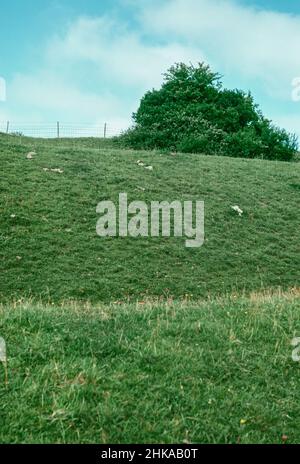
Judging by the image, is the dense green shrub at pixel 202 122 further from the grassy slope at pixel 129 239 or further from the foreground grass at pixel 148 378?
the foreground grass at pixel 148 378

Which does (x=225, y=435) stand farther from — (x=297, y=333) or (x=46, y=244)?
(x=46, y=244)

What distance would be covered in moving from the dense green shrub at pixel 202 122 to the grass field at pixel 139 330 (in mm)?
14804

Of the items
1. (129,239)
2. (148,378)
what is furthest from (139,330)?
(129,239)

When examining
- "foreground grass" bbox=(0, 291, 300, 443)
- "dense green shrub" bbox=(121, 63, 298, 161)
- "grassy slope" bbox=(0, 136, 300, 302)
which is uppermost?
"dense green shrub" bbox=(121, 63, 298, 161)

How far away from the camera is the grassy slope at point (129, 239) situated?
12.0 metres

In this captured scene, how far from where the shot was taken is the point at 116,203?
641 inches

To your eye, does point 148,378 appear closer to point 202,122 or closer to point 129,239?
point 129,239

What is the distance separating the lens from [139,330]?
634 centimetres

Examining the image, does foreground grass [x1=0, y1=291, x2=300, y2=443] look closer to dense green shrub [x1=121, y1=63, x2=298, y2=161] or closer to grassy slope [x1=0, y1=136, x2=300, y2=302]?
grassy slope [x1=0, y1=136, x2=300, y2=302]

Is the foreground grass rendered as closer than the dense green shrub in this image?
Yes

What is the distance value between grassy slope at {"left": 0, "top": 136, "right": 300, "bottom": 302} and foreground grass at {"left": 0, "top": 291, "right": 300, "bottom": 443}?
4669mm

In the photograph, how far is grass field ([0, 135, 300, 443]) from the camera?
444 centimetres

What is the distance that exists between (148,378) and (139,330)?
130cm

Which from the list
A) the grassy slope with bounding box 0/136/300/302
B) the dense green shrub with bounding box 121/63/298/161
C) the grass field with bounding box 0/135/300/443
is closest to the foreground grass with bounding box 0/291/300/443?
the grass field with bounding box 0/135/300/443
